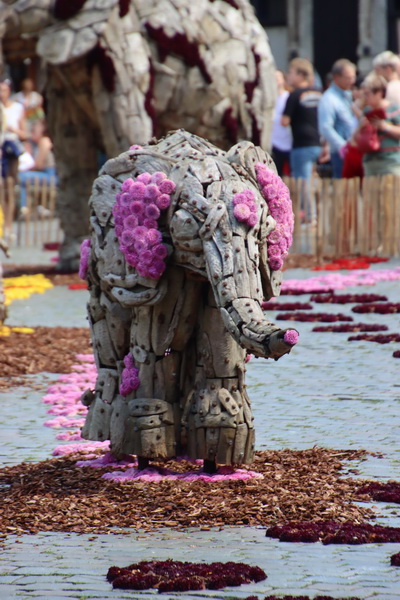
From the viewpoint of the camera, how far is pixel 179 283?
613cm

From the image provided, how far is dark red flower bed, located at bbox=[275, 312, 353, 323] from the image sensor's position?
12.1 meters

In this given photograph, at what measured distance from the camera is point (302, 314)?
12.3 meters

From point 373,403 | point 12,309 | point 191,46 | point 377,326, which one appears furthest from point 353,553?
point 191,46

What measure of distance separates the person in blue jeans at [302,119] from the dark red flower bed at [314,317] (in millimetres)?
7527

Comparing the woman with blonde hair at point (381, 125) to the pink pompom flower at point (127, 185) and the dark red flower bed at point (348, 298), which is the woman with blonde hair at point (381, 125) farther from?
the pink pompom flower at point (127, 185)

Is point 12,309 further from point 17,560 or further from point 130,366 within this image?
point 17,560

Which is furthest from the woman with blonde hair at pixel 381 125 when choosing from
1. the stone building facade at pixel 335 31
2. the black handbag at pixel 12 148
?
the stone building facade at pixel 335 31

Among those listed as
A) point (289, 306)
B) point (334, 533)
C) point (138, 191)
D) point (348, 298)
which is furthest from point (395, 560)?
point (348, 298)

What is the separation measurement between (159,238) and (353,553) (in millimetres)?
1764

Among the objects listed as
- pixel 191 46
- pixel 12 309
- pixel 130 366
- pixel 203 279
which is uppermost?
pixel 191 46

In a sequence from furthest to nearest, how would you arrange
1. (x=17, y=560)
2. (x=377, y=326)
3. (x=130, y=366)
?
(x=377, y=326), (x=130, y=366), (x=17, y=560)

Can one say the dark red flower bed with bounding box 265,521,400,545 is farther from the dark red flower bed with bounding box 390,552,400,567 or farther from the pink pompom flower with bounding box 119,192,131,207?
the pink pompom flower with bounding box 119,192,131,207

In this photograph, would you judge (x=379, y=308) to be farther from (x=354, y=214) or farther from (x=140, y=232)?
(x=140, y=232)

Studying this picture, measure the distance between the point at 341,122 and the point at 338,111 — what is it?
205 mm
